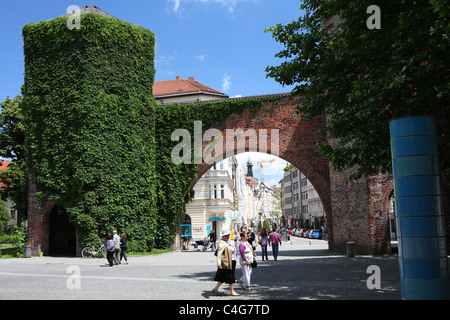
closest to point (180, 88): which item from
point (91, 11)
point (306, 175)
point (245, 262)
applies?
point (91, 11)

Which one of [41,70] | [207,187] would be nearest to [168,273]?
[41,70]

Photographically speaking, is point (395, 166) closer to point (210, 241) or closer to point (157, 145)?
point (157, 145)

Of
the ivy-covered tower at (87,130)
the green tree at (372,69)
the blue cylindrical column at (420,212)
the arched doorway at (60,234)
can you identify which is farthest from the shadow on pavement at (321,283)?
the arched doorway at (60,234)

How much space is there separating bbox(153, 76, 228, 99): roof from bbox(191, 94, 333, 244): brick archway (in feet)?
92.8

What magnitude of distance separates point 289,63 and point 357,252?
10.9 metres

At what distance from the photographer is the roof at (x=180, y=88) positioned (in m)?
51.8

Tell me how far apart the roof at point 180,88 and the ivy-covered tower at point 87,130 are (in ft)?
91.5

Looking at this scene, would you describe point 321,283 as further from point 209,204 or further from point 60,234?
point 209,204

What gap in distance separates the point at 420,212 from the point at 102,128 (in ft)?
59.4

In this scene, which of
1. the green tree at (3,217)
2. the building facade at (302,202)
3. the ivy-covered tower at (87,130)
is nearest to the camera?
the ivy-covered tower at (87,130)

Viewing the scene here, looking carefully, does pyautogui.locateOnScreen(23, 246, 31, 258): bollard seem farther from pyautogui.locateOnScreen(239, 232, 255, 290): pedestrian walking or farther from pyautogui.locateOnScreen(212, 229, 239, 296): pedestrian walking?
pyautogui.locateOnScreen(212, 229, 239, 296): pedestrian walking

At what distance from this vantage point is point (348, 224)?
1977 cm

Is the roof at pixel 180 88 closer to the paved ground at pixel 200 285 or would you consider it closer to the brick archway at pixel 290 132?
the brick archway at pixel 290 132

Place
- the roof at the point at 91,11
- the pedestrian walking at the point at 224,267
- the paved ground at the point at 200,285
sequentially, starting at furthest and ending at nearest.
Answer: the roof at the point at 91,11
the pedestrian walking at the point at 224,267
the paved ground at the point at 200,285
